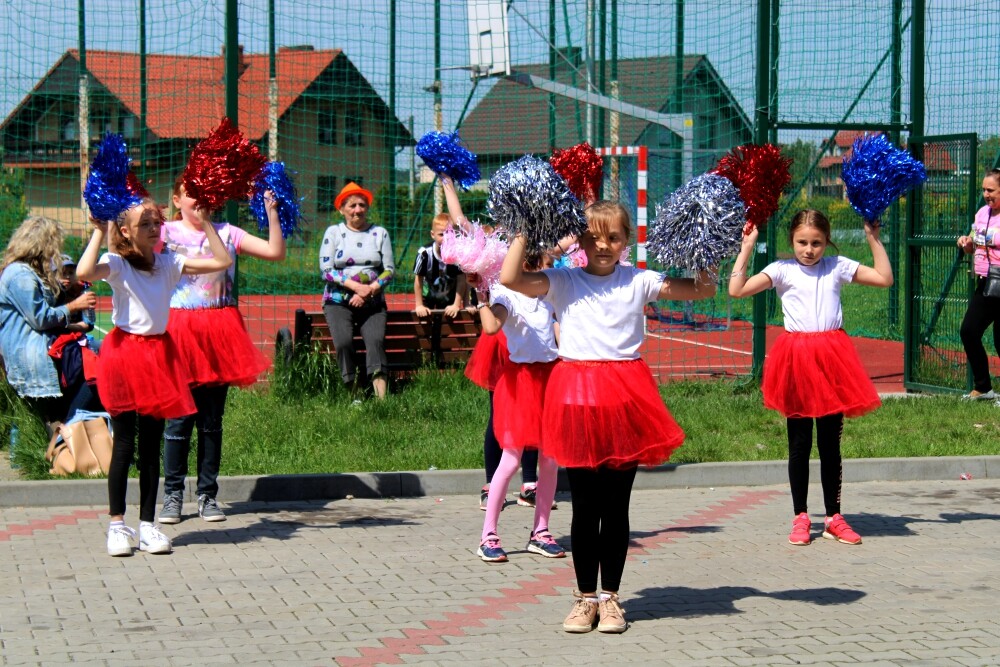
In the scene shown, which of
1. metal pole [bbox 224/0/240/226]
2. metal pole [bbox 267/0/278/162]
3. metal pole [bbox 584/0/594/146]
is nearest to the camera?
metal pole [bbox 224/0/240/226]

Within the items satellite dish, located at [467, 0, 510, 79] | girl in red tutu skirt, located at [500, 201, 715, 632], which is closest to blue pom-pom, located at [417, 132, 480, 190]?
girl in red tutu skirt, located at [500, 201, 715, 632]

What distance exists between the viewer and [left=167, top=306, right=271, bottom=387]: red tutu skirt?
7371 mm

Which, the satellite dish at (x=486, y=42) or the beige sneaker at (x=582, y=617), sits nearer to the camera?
the beige sneaker at (x=582, y=617)

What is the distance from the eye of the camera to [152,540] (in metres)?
6.79

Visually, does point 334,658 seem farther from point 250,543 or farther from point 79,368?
point 79,368

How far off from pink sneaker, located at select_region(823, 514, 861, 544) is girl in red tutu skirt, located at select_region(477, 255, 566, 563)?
1.52m

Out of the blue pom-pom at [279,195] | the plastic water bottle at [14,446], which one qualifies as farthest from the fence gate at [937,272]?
the plastic water bottle at [14,446]

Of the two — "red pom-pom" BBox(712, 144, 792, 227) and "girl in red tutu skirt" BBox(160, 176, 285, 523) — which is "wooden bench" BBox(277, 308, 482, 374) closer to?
"girl in red tutu skirt" BBox(160, 176, 285, 523)

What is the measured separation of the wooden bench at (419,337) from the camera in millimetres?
11664

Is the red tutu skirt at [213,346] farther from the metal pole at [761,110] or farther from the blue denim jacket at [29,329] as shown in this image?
the metal pole at [761,110]

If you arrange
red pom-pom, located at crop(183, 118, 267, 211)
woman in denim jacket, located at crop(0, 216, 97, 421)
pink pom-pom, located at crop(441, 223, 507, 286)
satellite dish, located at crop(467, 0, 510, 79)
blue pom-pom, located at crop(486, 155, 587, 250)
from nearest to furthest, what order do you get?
blue pom-pom, located at crop(486, 155, 587, 250) → pink pom-pom, located at crop(441, 223, 507, 286) → red pom-pom, located at crop(183, 118, 267, 211) → woman in denim jacket, located at crop(0, 216, 97, 421) → satellite dish, located at crop(467, 0, 510, 79)

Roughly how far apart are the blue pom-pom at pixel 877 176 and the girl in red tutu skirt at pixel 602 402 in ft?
6.03

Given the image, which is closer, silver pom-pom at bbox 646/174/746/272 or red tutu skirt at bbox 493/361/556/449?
silver pom-pom at bbox 646/174/746/272

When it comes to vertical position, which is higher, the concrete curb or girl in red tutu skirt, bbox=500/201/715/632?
girl in red tutu skirt, bbox=500/201/715/632
